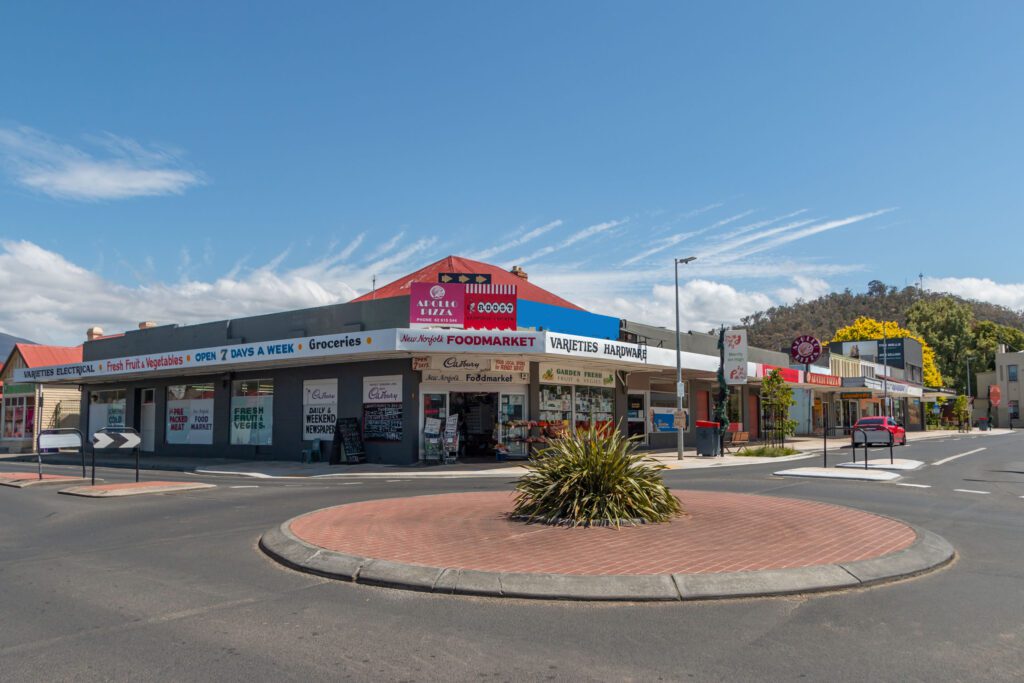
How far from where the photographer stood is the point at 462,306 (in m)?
24.4

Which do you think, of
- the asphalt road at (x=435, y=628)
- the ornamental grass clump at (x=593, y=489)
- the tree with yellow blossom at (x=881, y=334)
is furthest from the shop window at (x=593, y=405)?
the tree with yellow blossom at (x=881, y=334)

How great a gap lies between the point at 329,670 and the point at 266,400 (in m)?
25.2

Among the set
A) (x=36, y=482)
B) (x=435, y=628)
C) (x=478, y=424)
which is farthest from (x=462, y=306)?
(x=435, y=628)

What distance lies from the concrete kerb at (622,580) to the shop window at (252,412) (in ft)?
71.8

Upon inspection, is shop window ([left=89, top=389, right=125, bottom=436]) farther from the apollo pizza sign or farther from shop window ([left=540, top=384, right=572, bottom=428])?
shop window ([left=540, top=384, right=572, bottom=428])

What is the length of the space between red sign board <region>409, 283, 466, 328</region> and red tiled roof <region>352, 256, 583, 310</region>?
11.5 metres

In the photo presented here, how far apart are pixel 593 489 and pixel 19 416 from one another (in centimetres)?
4251

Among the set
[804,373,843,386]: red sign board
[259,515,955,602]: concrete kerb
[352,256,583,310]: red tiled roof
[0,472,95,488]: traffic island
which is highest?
[352,256,583,310]: red tiled roof

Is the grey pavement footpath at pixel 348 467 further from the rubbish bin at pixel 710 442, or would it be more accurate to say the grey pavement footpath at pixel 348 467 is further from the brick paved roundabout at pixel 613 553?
the brick paved roundabout at pixel 613 553

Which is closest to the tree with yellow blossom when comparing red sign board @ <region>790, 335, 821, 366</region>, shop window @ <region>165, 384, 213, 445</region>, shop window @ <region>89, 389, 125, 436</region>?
red sign board @ <region>790, 335, 821, 366</region>

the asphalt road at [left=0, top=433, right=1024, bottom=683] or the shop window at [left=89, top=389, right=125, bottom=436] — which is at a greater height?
the shop window at [left=89, top=389, right=125, bottom=436]

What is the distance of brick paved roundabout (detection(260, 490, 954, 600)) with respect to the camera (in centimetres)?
678

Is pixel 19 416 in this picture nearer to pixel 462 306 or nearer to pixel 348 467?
pixel 348 467

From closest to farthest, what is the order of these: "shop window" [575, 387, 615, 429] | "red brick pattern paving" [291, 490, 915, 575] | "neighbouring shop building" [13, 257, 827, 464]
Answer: "red brick pattern paving" [291, 490, 915, 575], "neighbouring shop building" [13, 257, 827, 464], "shop window" [575, 387, 615, 429]
